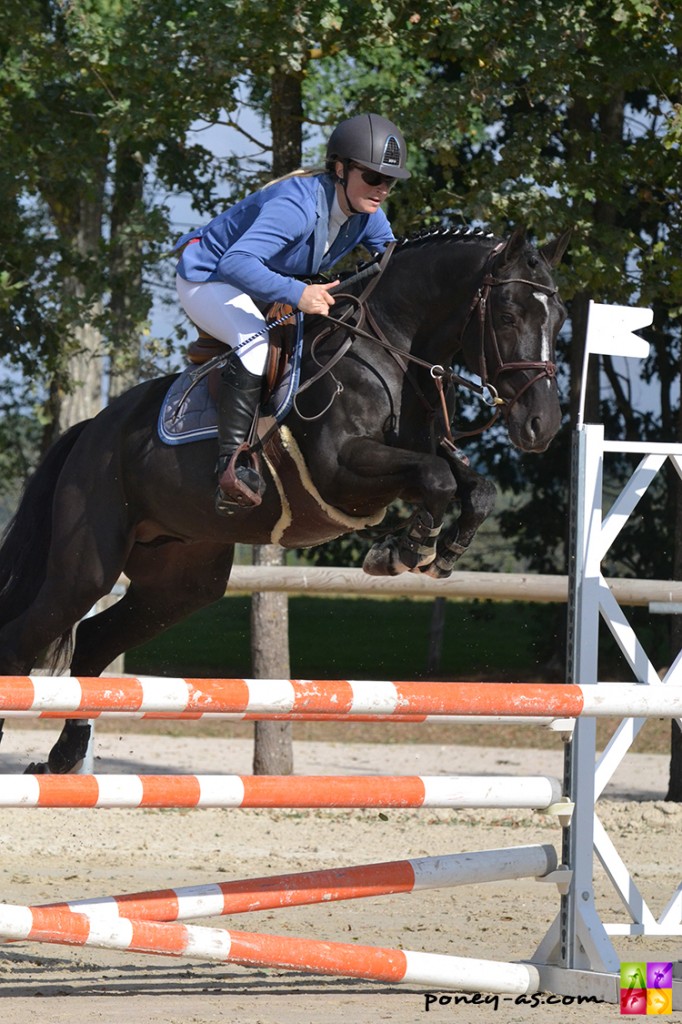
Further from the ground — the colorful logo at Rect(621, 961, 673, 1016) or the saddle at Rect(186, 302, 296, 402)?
the saddle at Rect(186, 302, 296, 402)

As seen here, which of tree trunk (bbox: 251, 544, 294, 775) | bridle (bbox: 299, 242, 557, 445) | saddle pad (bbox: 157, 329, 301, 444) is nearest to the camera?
bridle (bbox: 299, 242, 557, 445)

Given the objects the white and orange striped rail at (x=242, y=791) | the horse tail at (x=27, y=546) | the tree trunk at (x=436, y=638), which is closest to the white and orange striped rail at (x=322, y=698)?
the white and orange striped rail at (x=242, y=791)

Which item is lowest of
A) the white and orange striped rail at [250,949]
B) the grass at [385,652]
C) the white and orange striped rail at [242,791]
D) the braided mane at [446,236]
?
the grass at [385,652]

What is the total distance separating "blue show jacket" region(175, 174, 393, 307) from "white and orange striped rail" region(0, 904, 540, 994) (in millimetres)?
1815

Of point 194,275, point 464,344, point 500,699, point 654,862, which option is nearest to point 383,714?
point 500,699

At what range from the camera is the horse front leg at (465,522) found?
4215mm

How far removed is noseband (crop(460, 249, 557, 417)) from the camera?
4113 mm

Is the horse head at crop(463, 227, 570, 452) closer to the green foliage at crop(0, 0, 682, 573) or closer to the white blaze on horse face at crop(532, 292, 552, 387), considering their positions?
the white blaze on horse face at crop(532, 292, 552, 387)

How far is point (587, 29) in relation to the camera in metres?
7.61

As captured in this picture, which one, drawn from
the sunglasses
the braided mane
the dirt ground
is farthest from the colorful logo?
the sunglasses

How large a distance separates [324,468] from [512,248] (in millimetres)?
878

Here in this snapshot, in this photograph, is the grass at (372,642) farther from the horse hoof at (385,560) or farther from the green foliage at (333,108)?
the horse hoof at (385,560)

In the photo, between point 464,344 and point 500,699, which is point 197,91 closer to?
point 464,344

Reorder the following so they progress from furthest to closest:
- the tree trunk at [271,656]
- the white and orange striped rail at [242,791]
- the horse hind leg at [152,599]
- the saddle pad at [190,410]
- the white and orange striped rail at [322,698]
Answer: the tree trunk at [271,656] → the horse hind leg at [152,599] → the saddle pad at [190,410] → the white and orange striped rail at [242,791] → the white and orange striped rail at [322,698]
